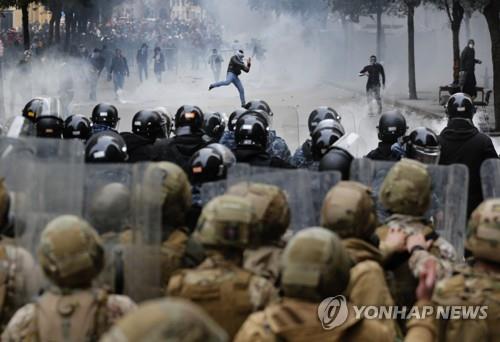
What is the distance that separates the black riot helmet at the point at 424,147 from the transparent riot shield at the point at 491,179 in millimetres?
1795

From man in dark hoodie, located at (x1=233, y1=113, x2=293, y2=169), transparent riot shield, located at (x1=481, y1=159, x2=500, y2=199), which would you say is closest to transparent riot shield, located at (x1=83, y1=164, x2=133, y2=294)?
transparent riot shield, located at (x1=481, y1=159, x2=500, y2=199)

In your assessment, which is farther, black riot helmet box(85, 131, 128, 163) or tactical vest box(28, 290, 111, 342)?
black riot helmet box(85, 131, 128, 163)

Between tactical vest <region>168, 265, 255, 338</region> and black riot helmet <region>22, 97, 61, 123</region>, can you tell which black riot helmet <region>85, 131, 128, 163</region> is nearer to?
tactical vest <region>168, 265, 255, 338</region>

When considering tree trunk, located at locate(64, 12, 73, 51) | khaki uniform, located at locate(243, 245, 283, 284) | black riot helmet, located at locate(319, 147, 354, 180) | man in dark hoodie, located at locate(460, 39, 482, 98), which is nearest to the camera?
khaki uniform, located at locate(243, 245, 283, 284)

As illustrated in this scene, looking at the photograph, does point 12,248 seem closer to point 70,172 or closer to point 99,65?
point 70,172

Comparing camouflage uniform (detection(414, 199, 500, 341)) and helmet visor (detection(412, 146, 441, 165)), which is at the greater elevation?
helmet visor (detection(412, 146, 441, 165))

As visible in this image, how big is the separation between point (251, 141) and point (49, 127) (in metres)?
2.05

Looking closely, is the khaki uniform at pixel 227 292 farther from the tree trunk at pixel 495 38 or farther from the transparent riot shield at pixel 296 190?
the tree trunk at pixel 495 38

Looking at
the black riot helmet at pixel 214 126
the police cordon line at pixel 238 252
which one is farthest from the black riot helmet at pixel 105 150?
the black riot helmet at pixel 214 126

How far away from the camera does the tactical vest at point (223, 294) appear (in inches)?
182

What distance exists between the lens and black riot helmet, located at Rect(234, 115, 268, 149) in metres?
9.11

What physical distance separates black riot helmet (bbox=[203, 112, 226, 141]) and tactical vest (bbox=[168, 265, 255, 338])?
A: 6.90 meters

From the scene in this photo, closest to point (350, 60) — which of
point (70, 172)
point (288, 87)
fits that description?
point (288, 87)

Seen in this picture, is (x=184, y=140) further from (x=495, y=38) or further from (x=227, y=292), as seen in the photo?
(x=495, y=38)
